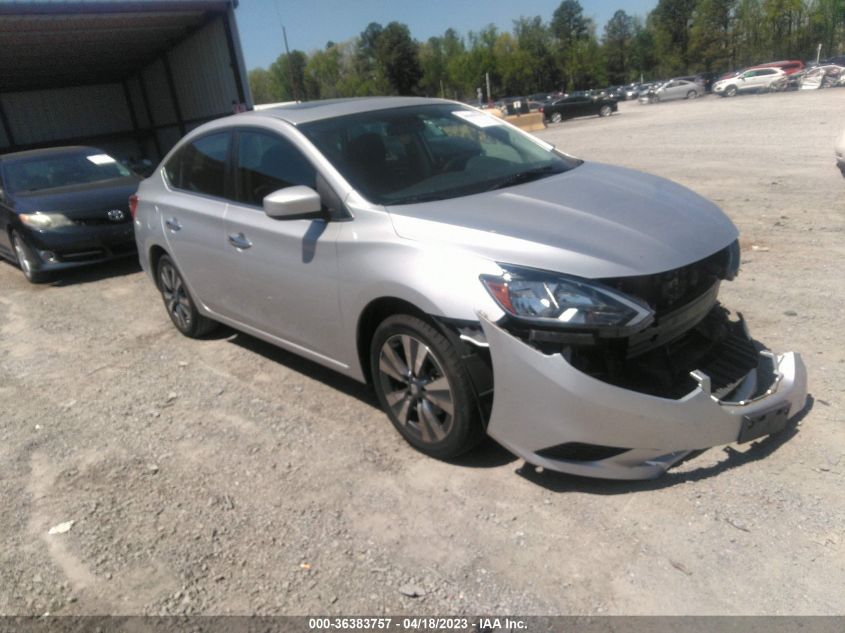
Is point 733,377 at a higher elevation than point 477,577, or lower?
higher

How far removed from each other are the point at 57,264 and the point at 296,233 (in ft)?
18.4

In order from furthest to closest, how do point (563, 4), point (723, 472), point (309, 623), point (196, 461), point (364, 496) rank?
point (563, 4), point (196, 461), point (364, 496), point (723, 472), point (309, 623)

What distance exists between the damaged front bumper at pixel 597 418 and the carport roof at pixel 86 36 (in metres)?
14.6

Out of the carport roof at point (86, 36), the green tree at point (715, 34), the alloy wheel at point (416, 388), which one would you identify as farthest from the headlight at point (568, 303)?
the green tree at point (715, 34)

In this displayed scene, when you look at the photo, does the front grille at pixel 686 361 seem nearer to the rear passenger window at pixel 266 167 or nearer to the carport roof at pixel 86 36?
the rear passenger window at pixel 266 167

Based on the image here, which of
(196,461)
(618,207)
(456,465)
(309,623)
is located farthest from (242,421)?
(618,207)

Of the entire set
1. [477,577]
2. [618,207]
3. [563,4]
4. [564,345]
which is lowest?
[477,577]

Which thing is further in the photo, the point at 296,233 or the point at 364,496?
the point at 296,233

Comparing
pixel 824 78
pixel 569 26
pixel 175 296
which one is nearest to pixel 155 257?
pixel 175 296

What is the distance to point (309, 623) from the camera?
2492 mm

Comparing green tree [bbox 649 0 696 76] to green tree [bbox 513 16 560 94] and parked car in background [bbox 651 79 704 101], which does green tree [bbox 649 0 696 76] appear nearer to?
green tree [bbox 513 16 560 94]

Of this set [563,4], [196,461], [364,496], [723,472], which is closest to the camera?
[723,472]

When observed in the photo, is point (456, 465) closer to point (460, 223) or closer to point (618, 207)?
point (460, 223)

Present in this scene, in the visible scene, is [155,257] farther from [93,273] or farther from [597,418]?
[597,418]
